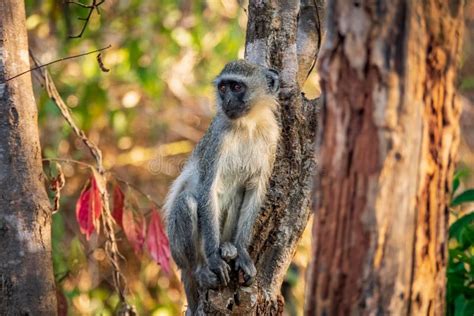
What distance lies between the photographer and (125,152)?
10.9 m

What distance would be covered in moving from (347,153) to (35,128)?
259 centimetres

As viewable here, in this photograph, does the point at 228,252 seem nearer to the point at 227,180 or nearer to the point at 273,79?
the point at 227,180

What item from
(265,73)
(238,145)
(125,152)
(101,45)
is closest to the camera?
(265,73)

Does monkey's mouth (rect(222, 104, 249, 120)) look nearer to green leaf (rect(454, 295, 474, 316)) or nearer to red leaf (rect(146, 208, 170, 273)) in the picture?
red leaf (rect(146, 208, 170, 273))

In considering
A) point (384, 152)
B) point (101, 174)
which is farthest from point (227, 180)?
point (384, 152)

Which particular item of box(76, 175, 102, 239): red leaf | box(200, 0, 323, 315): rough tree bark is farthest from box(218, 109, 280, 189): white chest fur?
box(76, 175, 102, 239): red leaf

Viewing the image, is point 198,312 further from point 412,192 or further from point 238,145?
point 412,192

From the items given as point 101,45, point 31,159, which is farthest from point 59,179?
point 101,45

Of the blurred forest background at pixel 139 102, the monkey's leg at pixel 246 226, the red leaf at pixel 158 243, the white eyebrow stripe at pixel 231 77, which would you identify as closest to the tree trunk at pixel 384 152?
the monkey's leg at pixel 246 226

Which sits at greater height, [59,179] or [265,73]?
[265,73]

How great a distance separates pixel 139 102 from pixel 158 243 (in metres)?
5.46

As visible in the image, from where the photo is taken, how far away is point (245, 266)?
4.91m

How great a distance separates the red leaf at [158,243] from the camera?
18.9 ft

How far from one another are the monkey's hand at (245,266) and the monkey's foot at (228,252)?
5 centimetres
